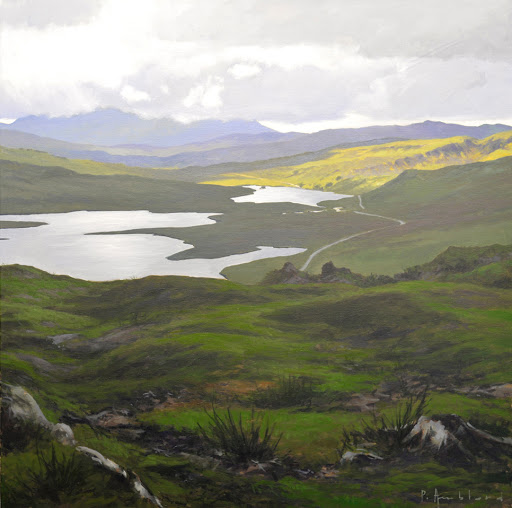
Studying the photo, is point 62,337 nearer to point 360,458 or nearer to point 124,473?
point 124,473

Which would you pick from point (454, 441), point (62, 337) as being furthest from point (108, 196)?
point (454, 441)

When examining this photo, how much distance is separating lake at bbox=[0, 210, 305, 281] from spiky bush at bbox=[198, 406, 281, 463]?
13.9 feet

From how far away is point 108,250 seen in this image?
10.7m

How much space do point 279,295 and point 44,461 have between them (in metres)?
4.61

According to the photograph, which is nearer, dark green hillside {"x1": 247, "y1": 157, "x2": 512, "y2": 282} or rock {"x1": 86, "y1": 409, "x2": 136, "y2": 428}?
rock {"x1": 86, "y1": 409, "x2": 136, "y2": 428}

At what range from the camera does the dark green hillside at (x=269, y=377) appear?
4.62 metres

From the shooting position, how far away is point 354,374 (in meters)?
5.95

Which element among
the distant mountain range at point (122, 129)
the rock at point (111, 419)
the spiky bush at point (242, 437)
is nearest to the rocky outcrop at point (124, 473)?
the spiky bush at point (242, 437)

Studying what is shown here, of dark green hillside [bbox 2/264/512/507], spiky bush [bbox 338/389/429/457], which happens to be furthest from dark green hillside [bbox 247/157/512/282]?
spiky bush [bbox 338/389/429/457]

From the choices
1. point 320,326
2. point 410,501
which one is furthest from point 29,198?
point 410,501

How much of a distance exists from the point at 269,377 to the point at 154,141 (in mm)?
107554
